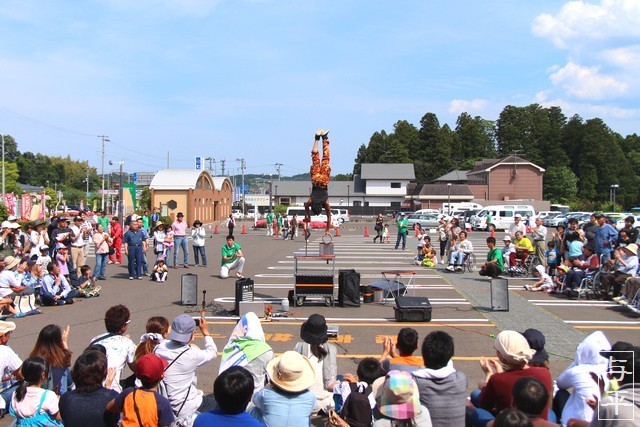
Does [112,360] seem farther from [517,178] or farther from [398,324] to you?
[517,178]

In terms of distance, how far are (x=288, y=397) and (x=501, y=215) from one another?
4551 cm

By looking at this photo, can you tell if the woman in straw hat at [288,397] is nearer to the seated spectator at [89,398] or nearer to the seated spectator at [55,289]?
the seated spectator at [89,398]

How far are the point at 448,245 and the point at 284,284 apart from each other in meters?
8.04

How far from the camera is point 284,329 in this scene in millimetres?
11242

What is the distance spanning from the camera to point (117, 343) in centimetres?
617

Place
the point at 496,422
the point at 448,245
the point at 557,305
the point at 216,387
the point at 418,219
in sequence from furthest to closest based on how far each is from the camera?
the point at 418,219
the point at 448,245
the point at 557,305
the point at 216,387
the point at 496,422

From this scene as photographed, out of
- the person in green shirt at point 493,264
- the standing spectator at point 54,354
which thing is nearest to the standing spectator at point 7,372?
the standing spectator at point 54,354

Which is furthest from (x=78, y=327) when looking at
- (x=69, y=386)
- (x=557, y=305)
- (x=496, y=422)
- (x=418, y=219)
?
(x=418, y=219)

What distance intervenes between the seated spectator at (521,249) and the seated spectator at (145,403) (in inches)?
631

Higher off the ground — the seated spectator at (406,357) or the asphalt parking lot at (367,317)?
the seated spectator at (406,357)

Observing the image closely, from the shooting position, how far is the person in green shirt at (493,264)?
16.8 m

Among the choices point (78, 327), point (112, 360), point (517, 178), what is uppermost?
point (517, 178)

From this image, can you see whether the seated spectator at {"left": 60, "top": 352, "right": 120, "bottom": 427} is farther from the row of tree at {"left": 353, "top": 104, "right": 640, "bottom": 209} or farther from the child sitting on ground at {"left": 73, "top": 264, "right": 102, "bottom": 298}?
the row of tree at {"left": 353, "top": 104, "right": 640, "bottom": 209}

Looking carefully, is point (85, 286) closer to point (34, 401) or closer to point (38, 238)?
point (38, 238)
